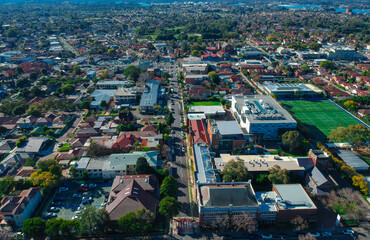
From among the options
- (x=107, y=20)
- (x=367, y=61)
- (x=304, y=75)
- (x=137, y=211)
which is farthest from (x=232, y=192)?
(x=107, y=20)

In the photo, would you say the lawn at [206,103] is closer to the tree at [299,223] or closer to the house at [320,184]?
the house at [320,184]

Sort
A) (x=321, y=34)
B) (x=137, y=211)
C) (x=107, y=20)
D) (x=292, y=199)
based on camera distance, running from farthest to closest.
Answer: (x=107, y=20), (x=321, y=34), (x=292, y=199), (x=137, y=211)

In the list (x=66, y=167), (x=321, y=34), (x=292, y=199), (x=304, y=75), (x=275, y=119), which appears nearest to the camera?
(x=292, y=199)

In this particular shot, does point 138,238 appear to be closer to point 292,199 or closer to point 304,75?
point 292,199

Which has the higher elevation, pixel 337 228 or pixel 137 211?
pixel 137 211

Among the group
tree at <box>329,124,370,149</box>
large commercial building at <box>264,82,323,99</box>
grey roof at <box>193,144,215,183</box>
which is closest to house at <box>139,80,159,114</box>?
grey roof at <box>193,144,215,183</box>

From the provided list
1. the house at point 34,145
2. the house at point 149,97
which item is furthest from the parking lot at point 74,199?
the house at point 149,97

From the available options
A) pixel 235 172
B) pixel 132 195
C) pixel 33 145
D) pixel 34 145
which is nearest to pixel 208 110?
pixel 235 172

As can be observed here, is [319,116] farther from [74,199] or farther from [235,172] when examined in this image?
[74,199]

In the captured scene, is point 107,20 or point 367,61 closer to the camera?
point 367,61
